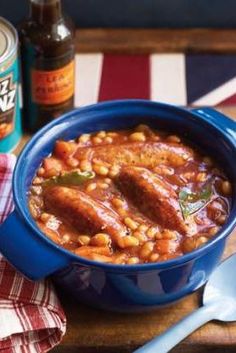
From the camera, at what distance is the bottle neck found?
151 cm

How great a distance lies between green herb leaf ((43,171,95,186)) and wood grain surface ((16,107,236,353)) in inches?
7.6

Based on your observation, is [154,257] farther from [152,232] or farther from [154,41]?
[154,41]

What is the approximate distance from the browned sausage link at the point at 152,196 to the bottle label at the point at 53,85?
0.31 meters

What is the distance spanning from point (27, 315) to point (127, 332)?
165mm

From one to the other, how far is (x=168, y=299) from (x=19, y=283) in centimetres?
24

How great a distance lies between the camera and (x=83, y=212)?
126cm

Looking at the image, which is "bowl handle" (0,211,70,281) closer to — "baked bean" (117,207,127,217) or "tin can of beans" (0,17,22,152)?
Result: "baked bean" (117,207,127,217)

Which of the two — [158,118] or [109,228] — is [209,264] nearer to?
[109,228]

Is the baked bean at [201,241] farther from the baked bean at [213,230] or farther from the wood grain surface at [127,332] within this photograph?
the wood grain surface at [127,332]

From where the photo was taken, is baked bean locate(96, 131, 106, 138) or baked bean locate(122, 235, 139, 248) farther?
baked bean locate(96, 131, 106, 138)

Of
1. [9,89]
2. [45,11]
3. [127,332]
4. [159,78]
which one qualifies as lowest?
[127,332]

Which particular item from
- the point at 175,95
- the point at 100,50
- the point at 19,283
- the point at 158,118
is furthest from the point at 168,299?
the point at 100,50

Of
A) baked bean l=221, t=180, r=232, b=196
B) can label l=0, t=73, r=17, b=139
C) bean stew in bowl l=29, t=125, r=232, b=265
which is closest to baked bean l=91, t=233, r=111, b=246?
bean stew in bowl l=29, t=125, r=232, b=265

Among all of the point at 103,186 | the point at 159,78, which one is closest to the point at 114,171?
the point at 103,186
